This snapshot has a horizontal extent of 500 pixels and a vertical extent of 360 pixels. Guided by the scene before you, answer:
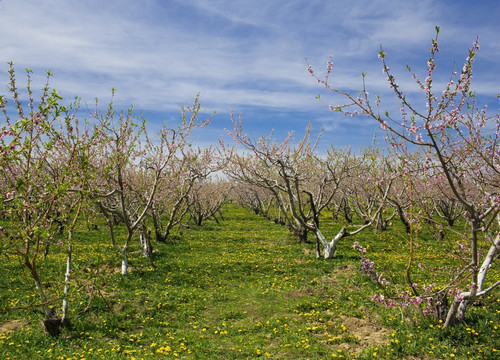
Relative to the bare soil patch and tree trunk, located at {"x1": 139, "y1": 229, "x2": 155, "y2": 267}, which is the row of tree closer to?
tree trunk, located at {"x1": 139, "y1": 229, "x2": 155, "y2": 267}

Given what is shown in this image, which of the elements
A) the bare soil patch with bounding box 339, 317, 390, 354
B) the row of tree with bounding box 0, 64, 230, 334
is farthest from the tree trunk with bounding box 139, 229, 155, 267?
the bare soil patch with bounding box 339, 317, 390, 354

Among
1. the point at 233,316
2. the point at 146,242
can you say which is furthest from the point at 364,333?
the point at 146,242

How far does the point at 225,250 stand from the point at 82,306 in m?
10.9

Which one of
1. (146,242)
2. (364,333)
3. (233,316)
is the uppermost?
(146,242)

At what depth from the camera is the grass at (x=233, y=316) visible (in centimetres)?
752

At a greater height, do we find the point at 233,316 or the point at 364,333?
the point at 364,333

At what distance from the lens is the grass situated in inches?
296

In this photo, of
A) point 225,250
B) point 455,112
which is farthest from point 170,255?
point 455,112

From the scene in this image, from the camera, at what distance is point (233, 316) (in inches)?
404

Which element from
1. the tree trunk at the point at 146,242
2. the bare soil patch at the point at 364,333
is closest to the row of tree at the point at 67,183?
the tree trunk at the point at 146,242

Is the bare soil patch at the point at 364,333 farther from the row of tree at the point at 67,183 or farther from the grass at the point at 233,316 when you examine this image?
the row of tree at the point at 67,183

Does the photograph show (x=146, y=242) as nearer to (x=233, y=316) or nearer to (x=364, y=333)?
(x=233, y=316)

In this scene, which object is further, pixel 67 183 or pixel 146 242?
pixel 146 242

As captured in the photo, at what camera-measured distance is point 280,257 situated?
17.9m
